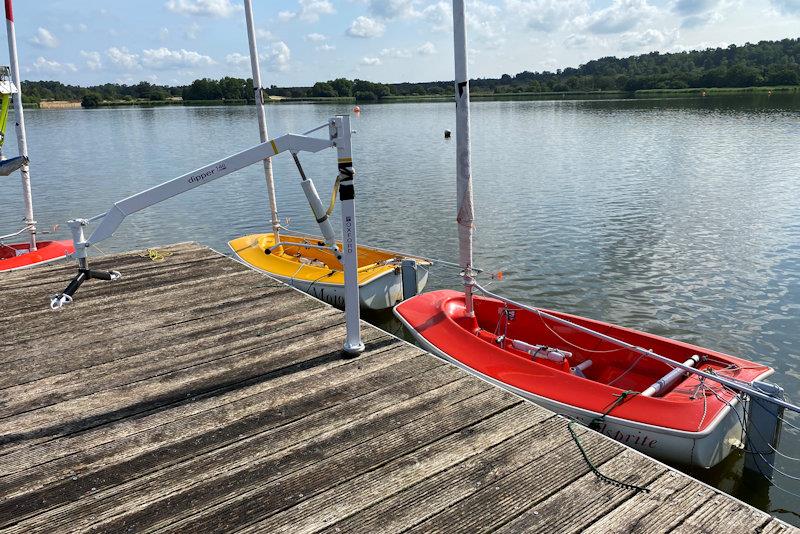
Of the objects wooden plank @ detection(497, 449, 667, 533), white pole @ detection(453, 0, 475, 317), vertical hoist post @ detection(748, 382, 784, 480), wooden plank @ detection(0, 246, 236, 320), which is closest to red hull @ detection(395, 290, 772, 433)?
vertical hoist post @ detection(748, 382, 784, 480)

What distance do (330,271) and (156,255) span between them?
267cm

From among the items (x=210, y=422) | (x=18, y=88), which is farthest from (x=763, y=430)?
(x=18, y=88)

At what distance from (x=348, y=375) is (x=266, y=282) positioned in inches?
115

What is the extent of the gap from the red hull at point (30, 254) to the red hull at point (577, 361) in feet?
23.2

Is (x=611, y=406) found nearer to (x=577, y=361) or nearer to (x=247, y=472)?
(x=577, y=361)

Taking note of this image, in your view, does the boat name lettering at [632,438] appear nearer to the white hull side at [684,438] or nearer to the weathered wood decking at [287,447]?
the white hull side at [684,438]

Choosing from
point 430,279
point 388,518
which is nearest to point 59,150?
point 430,279

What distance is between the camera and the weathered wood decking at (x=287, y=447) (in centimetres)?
290

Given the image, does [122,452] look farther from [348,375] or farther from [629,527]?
[629,527]

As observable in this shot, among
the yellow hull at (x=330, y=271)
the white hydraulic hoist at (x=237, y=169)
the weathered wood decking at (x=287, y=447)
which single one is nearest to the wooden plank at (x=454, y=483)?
the weathered wood decking at (x=287, y=447)

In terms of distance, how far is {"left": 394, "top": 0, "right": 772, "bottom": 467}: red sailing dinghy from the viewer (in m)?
4.77

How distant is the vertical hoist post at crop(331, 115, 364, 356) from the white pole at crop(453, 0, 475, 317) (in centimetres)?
164

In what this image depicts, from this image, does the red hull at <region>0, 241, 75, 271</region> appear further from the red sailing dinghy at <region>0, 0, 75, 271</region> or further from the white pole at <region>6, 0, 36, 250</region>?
the white pole at <region>6, 0, 36, 250</region>

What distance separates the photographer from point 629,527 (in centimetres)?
280
